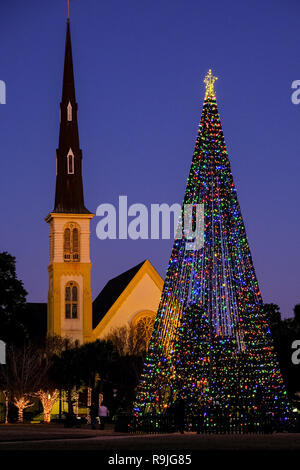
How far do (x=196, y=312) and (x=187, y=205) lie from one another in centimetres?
367

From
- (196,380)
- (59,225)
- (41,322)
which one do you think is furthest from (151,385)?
(41,322)

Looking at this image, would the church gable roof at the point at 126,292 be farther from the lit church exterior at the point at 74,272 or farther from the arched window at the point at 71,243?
the arched window at the point at 71,243

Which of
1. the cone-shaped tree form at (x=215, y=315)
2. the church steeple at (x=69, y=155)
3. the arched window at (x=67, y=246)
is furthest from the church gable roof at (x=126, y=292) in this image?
the cone-shaped tree form at (x=215, y=315)

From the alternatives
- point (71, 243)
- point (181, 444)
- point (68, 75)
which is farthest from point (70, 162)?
point (181, 444)

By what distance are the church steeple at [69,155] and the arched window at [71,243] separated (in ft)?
5.10

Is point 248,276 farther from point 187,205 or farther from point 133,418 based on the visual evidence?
point 133,418

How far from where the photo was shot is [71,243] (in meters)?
88.6

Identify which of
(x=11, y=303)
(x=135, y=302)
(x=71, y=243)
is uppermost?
Answer: (x=71, y=243)

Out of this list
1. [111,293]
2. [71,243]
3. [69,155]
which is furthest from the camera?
[111,293]

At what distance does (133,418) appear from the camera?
35281mm

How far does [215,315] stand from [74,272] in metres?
54.4

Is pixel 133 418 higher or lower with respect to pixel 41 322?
lower

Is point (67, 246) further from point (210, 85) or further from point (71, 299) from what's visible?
point (210, 85)

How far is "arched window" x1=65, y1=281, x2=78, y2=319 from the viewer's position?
8744 cm
